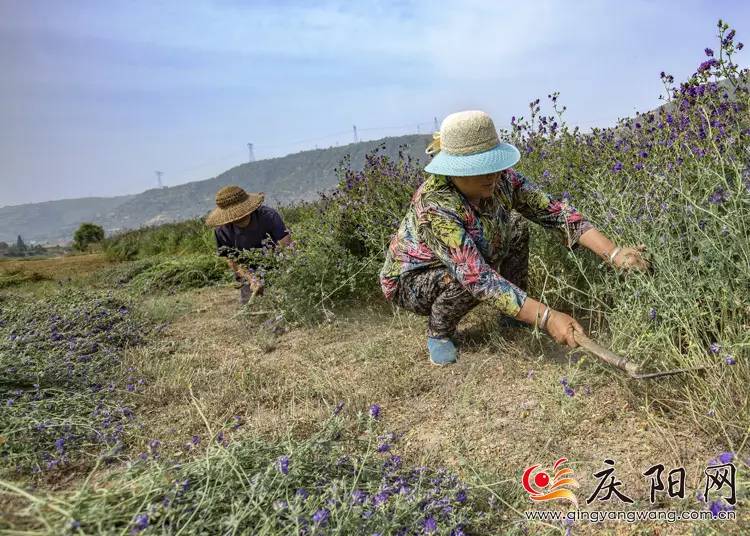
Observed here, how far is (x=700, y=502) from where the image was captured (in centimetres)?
125

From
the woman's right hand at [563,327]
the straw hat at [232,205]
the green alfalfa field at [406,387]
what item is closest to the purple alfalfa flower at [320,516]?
the green alfalfa field at [406,387]

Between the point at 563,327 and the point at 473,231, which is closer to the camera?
the point at 563,327

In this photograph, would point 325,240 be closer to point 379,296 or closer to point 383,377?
point 379,296

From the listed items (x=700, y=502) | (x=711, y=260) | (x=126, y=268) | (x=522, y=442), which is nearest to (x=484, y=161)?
(x=711, y=260)

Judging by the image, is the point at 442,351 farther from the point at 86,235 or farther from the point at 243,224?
the point at 86,235

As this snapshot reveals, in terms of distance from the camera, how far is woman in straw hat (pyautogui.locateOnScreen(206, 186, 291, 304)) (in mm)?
3756

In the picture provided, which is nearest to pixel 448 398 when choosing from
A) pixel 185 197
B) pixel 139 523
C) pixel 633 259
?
pixel 633 259

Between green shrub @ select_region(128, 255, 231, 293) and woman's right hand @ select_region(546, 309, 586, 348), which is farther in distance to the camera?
green shrub @ select_region(128, 255, 231, 293)

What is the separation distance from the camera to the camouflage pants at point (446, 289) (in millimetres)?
2347

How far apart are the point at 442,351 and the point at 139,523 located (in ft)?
5.27

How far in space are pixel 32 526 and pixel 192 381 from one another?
1.51m

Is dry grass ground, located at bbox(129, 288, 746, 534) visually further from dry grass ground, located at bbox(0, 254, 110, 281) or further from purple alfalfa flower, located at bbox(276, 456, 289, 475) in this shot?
dry grass ground, located at bbox(0, 254, 110, 281)

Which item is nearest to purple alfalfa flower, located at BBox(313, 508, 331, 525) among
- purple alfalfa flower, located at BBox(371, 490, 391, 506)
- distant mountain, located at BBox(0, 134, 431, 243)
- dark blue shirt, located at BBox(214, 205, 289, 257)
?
purple alfalfa flower, located at BBox(371, 490, 391, 506)

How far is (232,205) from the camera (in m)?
3.81
